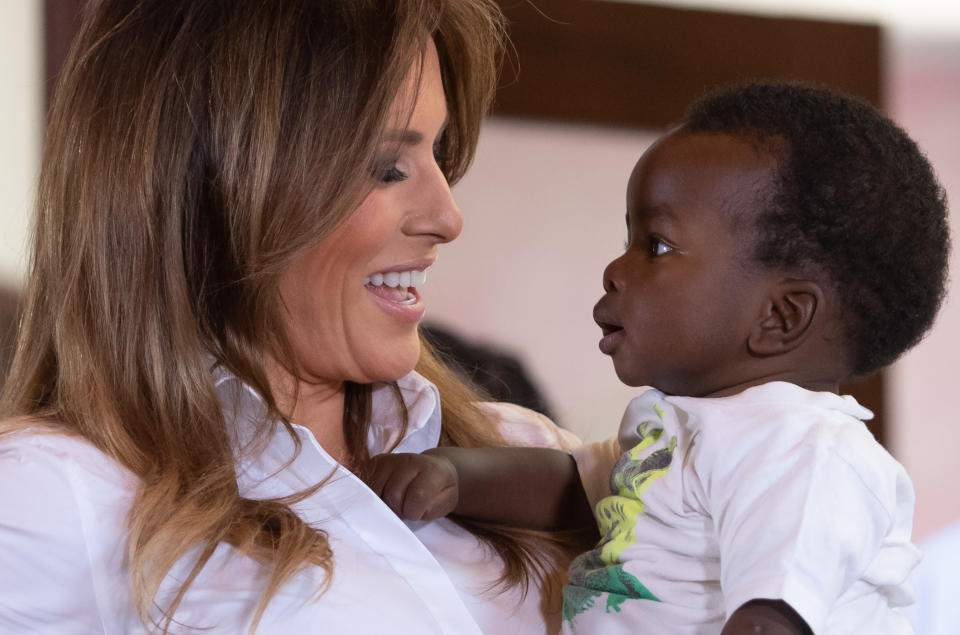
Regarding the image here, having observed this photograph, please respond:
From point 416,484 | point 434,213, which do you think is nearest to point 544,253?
point 434,213

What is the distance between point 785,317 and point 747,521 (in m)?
0.23

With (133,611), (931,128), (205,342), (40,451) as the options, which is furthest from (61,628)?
(931,128)

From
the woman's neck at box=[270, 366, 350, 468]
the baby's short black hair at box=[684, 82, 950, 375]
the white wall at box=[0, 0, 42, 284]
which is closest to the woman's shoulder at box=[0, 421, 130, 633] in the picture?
the woman's neck at box=[270, 366, 350, 468]

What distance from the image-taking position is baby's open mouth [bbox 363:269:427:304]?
4.37ft

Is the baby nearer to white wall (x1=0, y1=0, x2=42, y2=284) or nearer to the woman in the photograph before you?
the woman

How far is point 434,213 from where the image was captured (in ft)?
4.31

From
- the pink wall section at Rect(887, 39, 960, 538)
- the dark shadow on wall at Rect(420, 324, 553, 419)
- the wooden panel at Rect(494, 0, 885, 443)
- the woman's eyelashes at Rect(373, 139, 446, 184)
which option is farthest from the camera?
the pink wall section at Rect(887, 39, 960, 538)

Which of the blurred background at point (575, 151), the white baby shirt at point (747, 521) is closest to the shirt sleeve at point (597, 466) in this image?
the white baby shirt at point (747, 521)

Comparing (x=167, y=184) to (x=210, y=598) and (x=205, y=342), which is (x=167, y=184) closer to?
(x=205, y=342)

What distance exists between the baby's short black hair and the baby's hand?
0.41 m

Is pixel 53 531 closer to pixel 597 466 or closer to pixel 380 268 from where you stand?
pixel 380 268

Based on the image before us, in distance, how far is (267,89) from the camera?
49.1 inches

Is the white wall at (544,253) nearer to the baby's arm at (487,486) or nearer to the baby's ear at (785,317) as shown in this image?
the baby's arm at (487,486)

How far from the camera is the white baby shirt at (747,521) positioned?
96 centimetres
